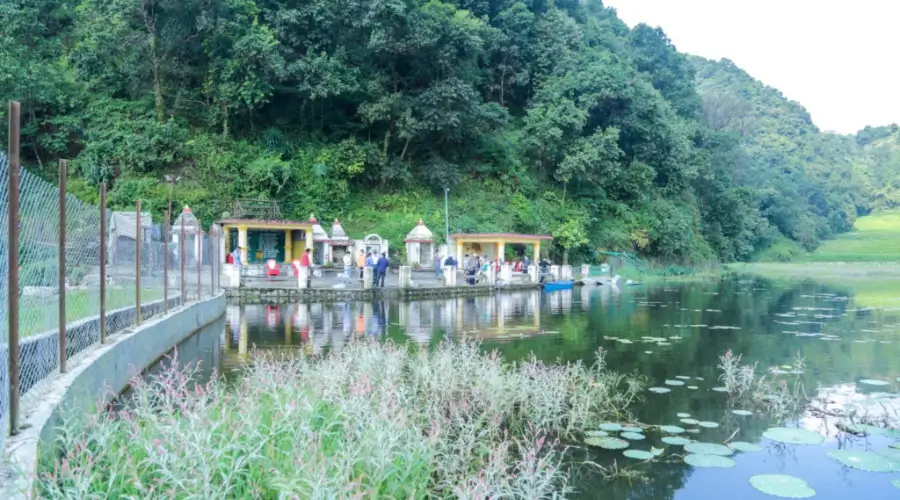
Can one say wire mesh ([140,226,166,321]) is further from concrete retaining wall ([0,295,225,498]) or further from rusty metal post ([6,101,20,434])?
rusty metal post ([6,101,20,434])

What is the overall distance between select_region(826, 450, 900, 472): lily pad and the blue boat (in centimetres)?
2539

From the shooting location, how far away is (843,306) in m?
22.0

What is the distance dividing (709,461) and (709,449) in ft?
1.03

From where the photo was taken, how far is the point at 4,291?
4164 millimetres

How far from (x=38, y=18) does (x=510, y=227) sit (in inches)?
1234

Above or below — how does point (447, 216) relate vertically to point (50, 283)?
above

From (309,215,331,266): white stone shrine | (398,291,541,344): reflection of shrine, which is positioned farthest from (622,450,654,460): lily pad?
(309,215,331,266): white stone shrine

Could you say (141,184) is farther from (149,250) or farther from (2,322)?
(2,322)

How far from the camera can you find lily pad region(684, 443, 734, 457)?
6194mm

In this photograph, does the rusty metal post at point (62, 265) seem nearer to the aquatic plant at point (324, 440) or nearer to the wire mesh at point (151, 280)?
the aquatic plant at point (324, 440)

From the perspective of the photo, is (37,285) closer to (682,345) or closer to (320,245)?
(682,345)

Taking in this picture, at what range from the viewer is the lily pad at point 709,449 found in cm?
619

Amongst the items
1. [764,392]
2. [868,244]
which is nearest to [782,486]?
[764,392]

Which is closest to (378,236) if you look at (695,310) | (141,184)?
(141,184)
